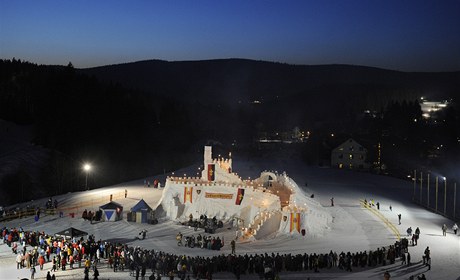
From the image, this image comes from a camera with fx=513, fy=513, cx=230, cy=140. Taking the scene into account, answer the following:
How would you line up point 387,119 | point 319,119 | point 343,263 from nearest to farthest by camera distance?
point 343,263, point 387,119, point 319,119

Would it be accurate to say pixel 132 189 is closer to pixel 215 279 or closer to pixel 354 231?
pixel 354 231

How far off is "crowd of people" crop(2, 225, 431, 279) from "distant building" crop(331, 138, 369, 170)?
52.6 meters

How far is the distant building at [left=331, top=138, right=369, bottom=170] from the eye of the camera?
76381 millimetres

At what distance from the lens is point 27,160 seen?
6206cm

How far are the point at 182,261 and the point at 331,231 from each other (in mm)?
12033

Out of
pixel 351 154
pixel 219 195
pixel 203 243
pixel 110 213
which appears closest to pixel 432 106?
pixel 351 154

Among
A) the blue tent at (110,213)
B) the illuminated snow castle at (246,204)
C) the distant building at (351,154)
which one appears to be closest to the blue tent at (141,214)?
the blue tent at (110,213)

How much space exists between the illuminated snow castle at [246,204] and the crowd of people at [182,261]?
5.58 m

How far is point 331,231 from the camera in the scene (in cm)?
3081

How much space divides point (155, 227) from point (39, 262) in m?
11.2

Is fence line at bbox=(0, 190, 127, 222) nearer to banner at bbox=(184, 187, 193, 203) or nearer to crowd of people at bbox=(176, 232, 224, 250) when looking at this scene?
banner at bbox=(184, 187, 193, 203)

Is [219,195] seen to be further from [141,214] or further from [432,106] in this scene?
[432,106]

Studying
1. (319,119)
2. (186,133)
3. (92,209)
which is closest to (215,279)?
(92,209)

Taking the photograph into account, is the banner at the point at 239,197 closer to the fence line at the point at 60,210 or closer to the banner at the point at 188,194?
the banner at the point at 188,194
